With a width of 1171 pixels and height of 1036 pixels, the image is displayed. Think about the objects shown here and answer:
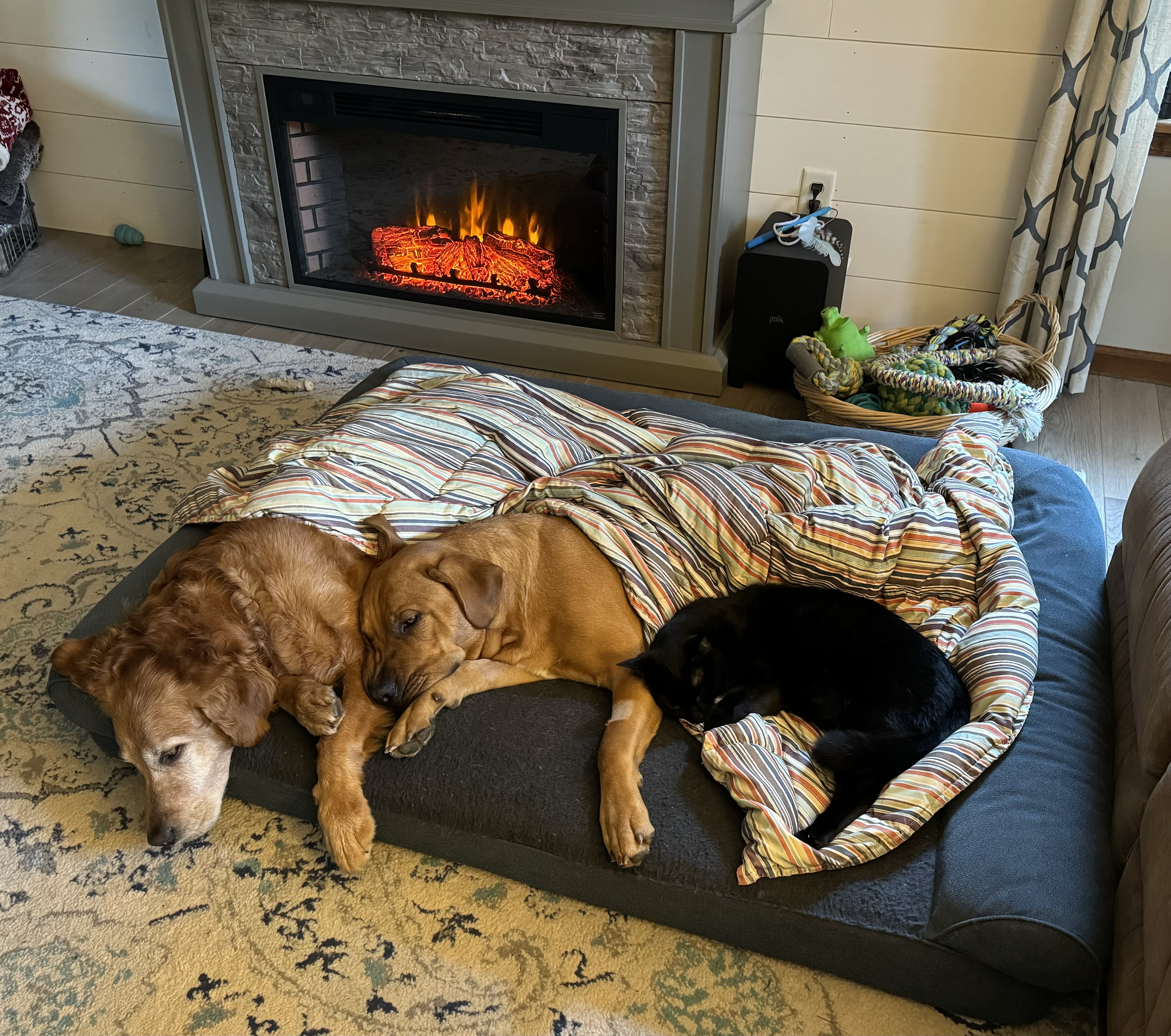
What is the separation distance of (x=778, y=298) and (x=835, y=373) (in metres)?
0.36

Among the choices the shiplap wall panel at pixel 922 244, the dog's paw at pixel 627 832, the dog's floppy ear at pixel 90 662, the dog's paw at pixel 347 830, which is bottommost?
the dog's paw at pixel 347 830

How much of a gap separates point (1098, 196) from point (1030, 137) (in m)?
0.31

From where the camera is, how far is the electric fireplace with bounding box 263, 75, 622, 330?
10.4 feet

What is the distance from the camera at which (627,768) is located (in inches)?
64.9

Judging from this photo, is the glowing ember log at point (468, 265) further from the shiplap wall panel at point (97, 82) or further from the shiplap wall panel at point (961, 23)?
the shiplap wall panel at point (97, 82)

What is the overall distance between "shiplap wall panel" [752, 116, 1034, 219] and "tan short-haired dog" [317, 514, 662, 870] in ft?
6.59

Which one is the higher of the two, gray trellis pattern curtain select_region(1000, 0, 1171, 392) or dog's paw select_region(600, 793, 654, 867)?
gray trellis pattern curtain select_region(1000, 0, 1171, 392)

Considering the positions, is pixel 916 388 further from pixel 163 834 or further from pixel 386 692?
pixel 163 834

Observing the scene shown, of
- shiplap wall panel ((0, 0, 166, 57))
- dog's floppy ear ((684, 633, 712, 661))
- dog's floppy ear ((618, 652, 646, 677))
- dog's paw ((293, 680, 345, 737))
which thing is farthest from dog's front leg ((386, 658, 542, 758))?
shiplap wall panel ((0, 0, 166, 57))

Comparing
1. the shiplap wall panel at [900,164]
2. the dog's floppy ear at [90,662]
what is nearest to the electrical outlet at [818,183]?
the shiplap wall panel at [900,164]

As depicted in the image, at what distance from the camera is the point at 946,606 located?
198 cm

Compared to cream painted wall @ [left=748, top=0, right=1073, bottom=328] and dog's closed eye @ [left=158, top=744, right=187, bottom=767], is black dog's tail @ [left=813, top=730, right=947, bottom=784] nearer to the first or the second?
dog's closed eye @ [left=158, top=744, right=187, bottom=767]

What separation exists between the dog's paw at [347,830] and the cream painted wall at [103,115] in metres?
3.46

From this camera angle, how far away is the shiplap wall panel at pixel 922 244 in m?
3.34
